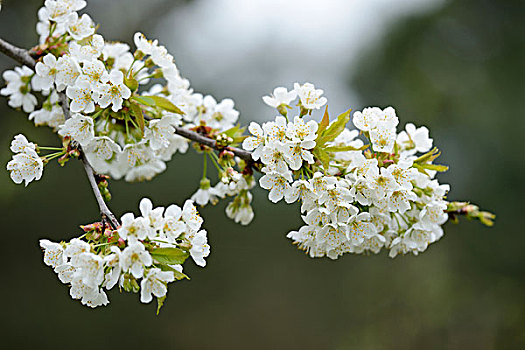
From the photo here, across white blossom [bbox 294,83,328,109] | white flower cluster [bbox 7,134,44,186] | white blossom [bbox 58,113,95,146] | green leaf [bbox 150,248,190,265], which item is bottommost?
green leaf [bbox 150,248,190,265]

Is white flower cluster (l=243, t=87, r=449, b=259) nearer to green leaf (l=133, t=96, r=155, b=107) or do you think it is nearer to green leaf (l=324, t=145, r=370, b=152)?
green leaf (l=324, t=145, r=370, b=152)

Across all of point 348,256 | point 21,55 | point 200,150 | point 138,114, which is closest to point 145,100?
point 138,114

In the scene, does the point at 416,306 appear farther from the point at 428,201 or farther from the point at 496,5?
the point at 428,201

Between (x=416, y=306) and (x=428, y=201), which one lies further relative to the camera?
(x=416, y=306)

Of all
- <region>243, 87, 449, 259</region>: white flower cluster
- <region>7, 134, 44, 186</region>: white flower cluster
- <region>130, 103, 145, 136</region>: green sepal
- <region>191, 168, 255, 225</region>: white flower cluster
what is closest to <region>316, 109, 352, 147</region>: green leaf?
<region>243, 87, 449, 259</region>: white flower cluster

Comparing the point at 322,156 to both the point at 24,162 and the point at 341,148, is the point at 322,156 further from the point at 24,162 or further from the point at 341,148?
the point at 24,162

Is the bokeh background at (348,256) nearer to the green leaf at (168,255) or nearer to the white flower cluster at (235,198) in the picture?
the white flower cluster at (235,198)

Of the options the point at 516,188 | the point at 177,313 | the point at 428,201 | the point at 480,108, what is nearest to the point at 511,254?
the point at 516,188
